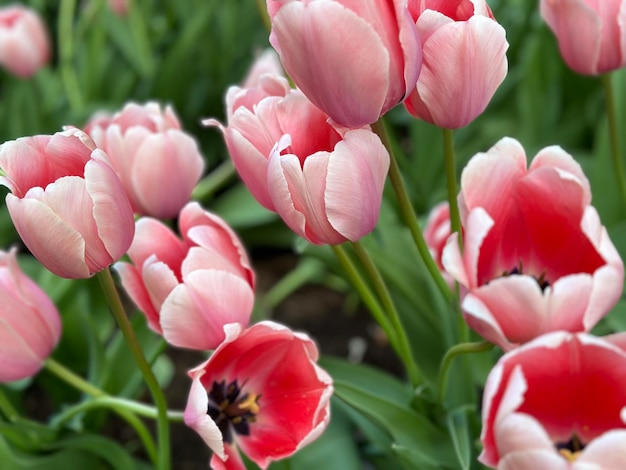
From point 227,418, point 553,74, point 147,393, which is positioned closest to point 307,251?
point 227,418

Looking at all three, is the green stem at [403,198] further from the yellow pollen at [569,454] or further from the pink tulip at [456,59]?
the yellow pollen at [569,454]

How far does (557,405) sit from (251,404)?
20 cm

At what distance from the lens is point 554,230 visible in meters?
0.41

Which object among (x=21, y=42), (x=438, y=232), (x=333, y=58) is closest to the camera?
(x=333, y=58)

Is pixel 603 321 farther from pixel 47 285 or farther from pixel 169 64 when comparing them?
pixel 169 64

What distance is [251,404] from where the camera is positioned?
1.64 ft

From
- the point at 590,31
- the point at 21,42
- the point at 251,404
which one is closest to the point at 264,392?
the point at 251,404

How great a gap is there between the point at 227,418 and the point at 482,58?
265 millimetres

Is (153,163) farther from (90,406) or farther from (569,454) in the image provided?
(569,454)

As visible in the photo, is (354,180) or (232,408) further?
(232,408)

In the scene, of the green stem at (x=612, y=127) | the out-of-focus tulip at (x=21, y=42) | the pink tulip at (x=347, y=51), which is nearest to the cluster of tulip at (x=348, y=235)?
the pink tulip at (x=347, y=51)

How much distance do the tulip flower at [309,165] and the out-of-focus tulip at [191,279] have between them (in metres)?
0.05

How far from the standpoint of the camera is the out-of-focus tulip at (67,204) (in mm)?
402

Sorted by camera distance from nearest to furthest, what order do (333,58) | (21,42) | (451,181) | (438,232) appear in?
1. (333,58)
2. (451,181)
3. (438,232)
4. (21,42)
